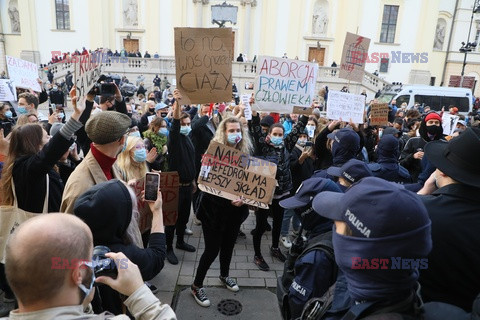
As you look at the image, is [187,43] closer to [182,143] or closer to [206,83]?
[206,83]

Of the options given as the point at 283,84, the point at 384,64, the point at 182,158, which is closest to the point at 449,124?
the point at 283,84

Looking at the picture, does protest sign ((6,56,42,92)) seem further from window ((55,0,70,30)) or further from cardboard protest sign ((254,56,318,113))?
window ((55,0,70,30))

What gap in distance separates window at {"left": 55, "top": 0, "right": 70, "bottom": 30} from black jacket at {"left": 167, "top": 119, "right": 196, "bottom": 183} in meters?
31.7

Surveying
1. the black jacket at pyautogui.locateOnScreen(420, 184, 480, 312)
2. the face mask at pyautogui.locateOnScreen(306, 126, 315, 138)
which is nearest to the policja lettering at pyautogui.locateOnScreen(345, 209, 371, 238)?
the black jacket at pyautogui.locateOnScreen(420, 184, 480, 312)

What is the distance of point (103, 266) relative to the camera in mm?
1406

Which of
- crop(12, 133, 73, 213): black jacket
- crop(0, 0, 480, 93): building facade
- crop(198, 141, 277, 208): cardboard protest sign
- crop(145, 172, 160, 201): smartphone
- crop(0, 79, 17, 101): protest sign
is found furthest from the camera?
crop(0, 0, 480, 93): building facade

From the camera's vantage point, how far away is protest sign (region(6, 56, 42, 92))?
6.26 metres

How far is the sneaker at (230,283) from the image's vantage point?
381 centimetres

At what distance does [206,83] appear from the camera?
4109 millimetres

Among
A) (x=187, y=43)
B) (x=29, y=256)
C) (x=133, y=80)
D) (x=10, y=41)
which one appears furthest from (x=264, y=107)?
(x=10, y=41)

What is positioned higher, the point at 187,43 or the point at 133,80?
the point at 187,43

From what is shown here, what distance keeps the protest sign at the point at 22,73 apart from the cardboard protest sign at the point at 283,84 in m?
4.63

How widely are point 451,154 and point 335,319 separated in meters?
1.21

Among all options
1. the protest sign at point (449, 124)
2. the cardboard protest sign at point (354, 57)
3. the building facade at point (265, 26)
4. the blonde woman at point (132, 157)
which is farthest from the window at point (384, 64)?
the blonde woman at point (132, 157)
